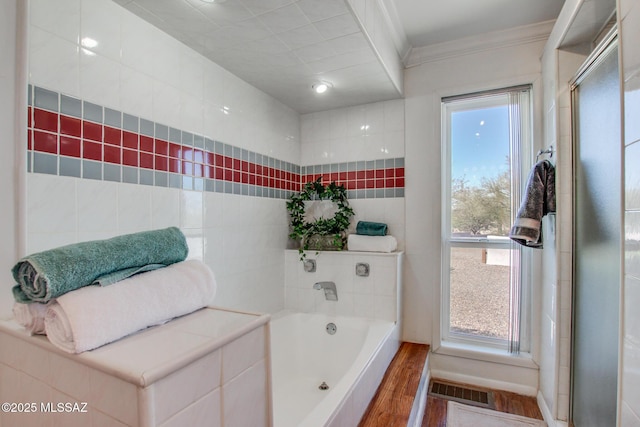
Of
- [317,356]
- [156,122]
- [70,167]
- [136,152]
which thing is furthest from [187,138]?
[317,356]

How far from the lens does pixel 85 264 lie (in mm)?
710

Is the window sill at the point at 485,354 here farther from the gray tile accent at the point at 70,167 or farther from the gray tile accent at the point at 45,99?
the gray tile accent at the point at 45,99

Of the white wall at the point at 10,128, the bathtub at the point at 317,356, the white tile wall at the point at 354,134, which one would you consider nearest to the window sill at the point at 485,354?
the bathtub at the point at 317,356

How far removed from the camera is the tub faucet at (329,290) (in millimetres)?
2351

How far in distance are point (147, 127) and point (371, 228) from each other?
1.59 meters

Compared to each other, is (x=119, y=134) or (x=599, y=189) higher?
(x=119, y=134)

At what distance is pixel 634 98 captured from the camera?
90 cm

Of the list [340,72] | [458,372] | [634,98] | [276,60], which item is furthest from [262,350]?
[458,372]

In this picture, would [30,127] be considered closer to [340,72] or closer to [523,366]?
[340,72]

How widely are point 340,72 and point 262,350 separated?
5.59 feet

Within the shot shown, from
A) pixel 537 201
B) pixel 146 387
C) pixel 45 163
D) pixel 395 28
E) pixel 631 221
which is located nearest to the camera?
pixel 146 387

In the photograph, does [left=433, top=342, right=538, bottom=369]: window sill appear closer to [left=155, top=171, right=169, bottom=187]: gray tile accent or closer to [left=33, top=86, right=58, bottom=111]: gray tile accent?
[left=155, top=171, right=169, bottom=187]: gray tile accent

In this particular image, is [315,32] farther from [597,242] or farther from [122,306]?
[597,242]

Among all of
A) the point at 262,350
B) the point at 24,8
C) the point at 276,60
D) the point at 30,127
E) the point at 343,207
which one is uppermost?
the point at 276,60
